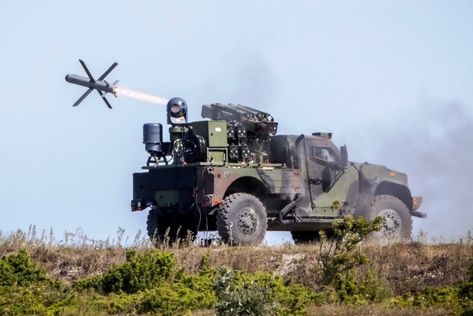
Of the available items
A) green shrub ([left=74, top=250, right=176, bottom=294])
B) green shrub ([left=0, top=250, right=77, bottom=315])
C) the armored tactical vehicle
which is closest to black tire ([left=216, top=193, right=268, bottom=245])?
the armored tactical vehicle

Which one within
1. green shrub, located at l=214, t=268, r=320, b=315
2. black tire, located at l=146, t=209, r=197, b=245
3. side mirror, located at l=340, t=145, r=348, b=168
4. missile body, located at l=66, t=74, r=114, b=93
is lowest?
green shrub, located at l=214, t=268, r=320, b=315

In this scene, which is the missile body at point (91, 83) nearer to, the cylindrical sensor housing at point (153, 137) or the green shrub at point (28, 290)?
the cylindrical sensor housing at point (153, 137)

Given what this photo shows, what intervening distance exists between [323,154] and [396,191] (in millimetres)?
2163

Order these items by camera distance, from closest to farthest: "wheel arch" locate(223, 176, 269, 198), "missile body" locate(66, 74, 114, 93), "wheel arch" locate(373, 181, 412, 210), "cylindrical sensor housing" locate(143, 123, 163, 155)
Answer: "wheel arch" locate(223, 176, 269, 198) → "cylindrical sensor housing" locate(143, 123, 163, 155) → "wheel arch" locate(373, 181, 412, 210) → "missile body" locate(66, 74, 114, 93)

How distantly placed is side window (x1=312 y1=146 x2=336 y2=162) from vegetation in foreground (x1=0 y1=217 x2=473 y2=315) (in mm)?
4007

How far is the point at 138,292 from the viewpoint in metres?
22.2

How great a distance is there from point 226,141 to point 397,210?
14.9ft

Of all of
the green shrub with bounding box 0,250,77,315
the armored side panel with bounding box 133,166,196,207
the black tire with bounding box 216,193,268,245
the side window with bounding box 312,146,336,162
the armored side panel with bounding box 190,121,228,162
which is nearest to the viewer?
the green shrub with bounding box 0,250,77,315

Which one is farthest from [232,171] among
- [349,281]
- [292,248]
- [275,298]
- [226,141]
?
[275,298]

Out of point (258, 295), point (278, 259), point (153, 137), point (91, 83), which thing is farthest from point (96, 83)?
point (258, 295)

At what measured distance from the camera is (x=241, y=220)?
27.2 meters

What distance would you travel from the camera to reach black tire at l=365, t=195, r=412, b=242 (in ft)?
97.1

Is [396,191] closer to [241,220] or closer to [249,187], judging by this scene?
[249,187]

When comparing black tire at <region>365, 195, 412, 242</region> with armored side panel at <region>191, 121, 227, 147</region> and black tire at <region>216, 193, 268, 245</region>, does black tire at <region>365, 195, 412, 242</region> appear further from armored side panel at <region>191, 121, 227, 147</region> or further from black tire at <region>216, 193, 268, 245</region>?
armored side panel at <region>191, 121, 227, 147</region>
